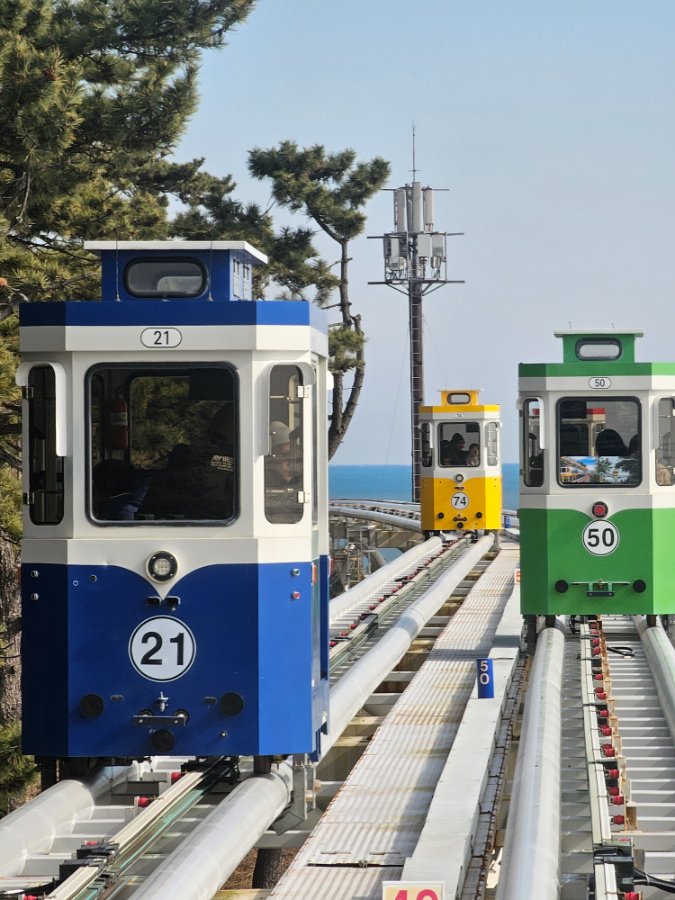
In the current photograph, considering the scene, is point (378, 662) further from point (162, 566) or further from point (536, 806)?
point (162, 566)

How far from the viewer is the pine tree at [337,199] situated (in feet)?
101

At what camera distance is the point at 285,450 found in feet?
20.1

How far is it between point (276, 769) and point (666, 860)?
6.07ft

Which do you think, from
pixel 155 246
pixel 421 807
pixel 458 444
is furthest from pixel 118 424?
pixel 458 444

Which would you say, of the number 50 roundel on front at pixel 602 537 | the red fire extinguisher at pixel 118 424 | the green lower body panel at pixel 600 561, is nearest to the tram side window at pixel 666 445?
the green lower body panel at pixel 600 561

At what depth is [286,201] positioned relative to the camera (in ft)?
102

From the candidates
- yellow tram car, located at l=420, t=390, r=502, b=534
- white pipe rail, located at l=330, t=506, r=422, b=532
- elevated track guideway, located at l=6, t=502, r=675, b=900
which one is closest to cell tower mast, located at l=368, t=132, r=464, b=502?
white pipe rail, located at l=330, t=506, r=422, b=532

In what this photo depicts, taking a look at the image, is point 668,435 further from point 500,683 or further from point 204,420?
point 204,420

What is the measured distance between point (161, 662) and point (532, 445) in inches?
206

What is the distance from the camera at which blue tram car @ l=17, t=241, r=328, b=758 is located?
19.6ft

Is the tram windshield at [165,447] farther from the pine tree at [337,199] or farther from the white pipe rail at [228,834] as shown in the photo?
the pine tree at [337,199]

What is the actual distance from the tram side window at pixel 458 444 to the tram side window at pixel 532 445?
1289 cm

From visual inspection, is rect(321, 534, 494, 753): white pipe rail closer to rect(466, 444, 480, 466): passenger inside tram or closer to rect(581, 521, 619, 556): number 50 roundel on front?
rect(581, 521, 619, 556): number 50 roundel on front

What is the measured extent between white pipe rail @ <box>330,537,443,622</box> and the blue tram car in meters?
7.90
